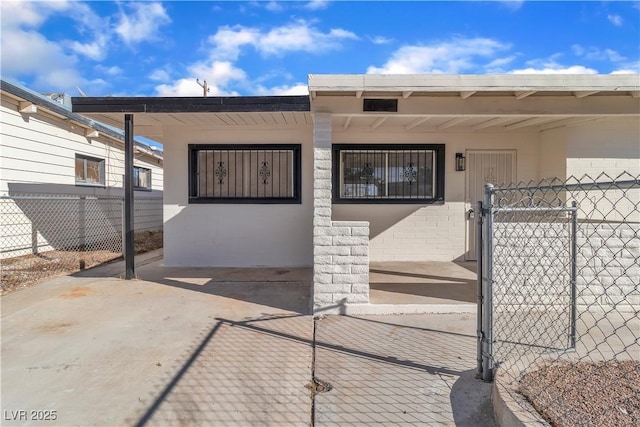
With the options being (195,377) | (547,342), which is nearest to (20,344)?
(195,377)

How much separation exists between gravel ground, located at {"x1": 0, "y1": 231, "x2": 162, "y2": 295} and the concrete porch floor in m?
5.46

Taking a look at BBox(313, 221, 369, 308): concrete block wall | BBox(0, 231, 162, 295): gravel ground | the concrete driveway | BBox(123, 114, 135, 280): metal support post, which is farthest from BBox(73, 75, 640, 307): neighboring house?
BBox(313, 221, 369, 308): concrete block wall

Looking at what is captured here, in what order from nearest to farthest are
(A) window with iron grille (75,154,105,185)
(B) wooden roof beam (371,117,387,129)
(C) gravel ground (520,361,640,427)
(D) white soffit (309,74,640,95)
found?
(C) gravel ground (520,361,640,427)
(D) white soffit (309,74,640,95)
(B) wooden roof beam (371,117,387,129)
(A) window with iron grille (75,154,105,185)

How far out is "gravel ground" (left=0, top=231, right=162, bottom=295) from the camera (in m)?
5.88

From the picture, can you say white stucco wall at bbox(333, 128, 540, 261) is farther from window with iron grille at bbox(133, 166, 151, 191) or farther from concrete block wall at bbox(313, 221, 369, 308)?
window with iron grille at bbox(133, 166, 151, 191)

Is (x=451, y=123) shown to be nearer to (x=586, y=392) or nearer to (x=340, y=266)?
(x=340, y=266)

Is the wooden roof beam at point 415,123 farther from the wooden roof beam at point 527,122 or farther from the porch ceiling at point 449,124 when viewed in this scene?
the wooden roof beam at point 527,122

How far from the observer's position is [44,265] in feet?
23.0

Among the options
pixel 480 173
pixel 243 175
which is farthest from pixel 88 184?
pixel 480 173

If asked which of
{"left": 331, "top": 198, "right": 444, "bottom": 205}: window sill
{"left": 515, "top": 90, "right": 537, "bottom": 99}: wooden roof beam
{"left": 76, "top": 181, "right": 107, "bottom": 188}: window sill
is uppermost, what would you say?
{"left": 515, "top": 90, "right": 537, "bottom": 99}: wooden roof beam

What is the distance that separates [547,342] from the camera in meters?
3.45

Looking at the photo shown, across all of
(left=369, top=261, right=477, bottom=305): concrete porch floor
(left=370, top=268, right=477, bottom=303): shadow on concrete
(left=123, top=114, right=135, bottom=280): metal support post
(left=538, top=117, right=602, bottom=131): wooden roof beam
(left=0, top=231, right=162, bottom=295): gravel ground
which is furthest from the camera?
(left=123, top=114, right=135, bottom=280): metal support post

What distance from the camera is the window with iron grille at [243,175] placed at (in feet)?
23.6

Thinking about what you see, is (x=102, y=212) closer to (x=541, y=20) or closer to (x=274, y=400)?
(x=274, y=400)
